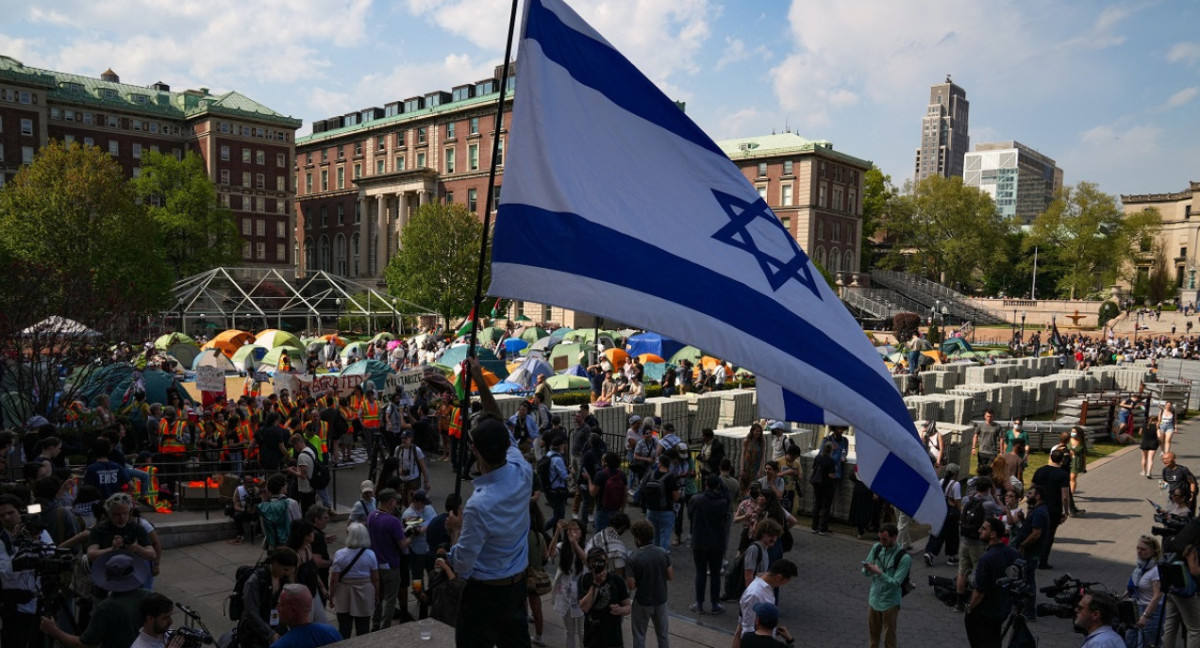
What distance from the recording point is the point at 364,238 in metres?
86.4

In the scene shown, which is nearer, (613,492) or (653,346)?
(613,492)

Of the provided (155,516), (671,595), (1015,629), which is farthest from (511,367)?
(1015,629)

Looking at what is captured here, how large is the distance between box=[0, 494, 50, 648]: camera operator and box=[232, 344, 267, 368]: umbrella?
1071 inches

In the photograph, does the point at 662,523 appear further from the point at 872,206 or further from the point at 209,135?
the point at 872,206

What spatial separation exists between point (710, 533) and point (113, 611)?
6065 millimetres

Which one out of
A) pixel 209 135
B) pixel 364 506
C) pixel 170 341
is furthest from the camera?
pixel 209 135

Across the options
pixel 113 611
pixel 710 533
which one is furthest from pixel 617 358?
pixel 113 611

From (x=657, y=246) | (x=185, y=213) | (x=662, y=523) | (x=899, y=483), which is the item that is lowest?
(x=662, y=523)

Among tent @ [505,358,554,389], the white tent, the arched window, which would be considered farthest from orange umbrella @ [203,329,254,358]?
the arched window

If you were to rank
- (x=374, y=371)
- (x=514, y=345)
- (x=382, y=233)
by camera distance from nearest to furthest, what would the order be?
(x=374, y=371)
(x=514, y=345)
(x=382, y=233)

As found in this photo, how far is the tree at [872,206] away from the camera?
320 feet

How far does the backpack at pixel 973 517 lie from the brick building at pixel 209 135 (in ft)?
275

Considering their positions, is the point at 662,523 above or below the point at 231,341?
below

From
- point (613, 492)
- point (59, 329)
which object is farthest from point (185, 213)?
point (613, 492)
